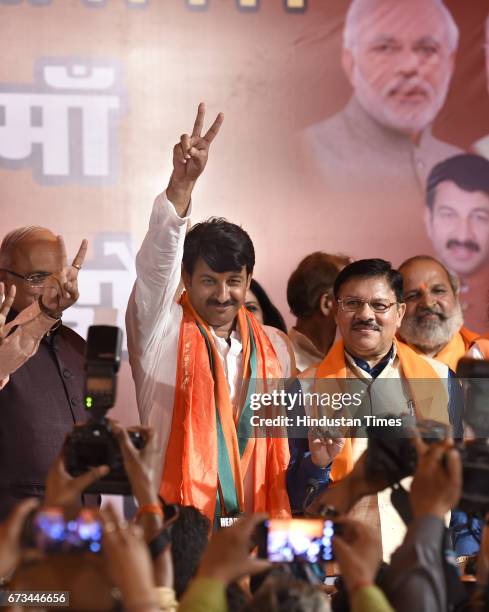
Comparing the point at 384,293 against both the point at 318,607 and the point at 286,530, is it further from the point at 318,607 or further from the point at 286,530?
the point at 318,607

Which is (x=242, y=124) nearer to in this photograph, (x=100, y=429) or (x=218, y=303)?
(x=218, y=303)

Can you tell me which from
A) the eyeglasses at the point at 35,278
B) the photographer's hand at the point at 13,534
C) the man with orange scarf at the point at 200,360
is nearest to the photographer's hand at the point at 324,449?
the man with orange scarf at the point at 200,360

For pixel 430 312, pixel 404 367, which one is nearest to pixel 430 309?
pixel 430 312

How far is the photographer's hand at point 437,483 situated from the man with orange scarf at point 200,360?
118 centimetres

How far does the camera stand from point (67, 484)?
7.11 feet

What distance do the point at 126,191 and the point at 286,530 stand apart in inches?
110

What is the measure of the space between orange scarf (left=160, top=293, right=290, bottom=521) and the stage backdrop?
1.33m

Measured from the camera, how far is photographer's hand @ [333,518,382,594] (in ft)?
6.16

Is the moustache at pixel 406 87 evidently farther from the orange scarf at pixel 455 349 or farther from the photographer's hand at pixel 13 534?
the photographer's hand at pixel 13 534

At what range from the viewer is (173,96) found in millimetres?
4711

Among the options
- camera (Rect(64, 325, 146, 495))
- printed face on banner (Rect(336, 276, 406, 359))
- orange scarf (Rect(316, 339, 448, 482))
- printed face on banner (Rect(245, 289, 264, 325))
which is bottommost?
camera (Rect(64, 325, 146, 495))

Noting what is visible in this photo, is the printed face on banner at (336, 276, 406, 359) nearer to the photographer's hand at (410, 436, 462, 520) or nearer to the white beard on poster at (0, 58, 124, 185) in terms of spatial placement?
the photographer's hand at (410, 436, 462, 520)

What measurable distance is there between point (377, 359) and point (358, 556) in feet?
5.08

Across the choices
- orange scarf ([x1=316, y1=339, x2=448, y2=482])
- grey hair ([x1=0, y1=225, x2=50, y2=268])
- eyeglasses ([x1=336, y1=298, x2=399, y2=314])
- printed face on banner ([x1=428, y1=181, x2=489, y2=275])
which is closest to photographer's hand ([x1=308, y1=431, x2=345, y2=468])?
orange scarf ([x1=316, y1=339, x2=448, y2=482])
